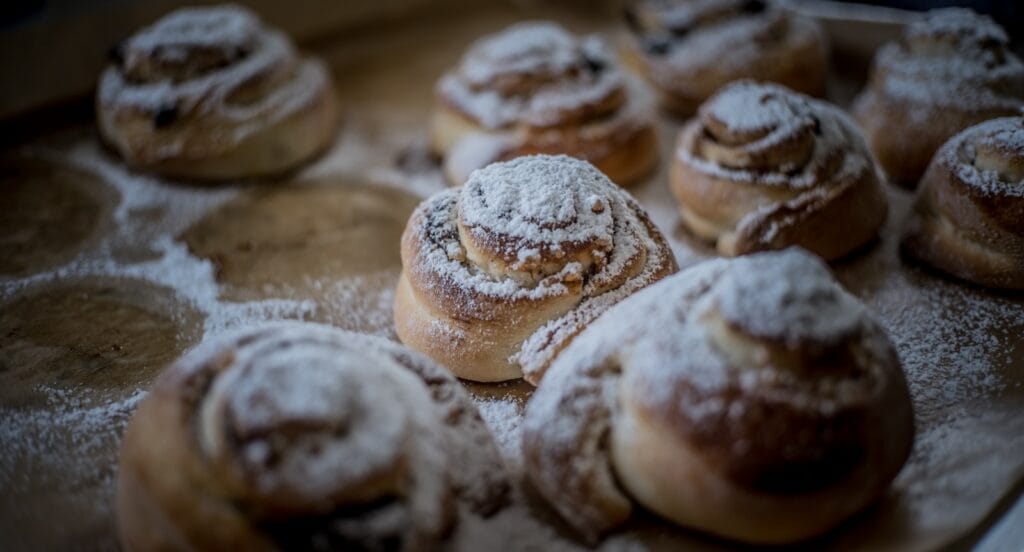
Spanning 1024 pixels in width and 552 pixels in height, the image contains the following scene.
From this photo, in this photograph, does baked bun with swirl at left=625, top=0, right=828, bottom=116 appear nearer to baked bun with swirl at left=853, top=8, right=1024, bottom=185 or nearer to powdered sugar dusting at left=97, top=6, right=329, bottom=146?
baked bun with swirl at left=853, top=8, right=1024, bottom=185

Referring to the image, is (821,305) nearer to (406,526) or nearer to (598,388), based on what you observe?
(598,388)

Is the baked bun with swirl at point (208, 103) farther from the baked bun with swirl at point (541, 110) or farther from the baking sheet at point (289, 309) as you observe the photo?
the baked bun with swirl at point (541, 110)

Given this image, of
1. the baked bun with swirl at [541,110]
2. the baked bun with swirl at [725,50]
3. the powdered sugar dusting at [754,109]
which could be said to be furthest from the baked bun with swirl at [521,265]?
the baked bun with swirl at [725,50]

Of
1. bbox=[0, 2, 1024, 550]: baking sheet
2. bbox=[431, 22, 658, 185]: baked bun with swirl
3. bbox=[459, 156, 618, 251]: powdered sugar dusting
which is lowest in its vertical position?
bbox=[0, 2, 1024, 550]: baking sheet

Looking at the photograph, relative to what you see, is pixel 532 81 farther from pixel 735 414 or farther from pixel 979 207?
pixel 735 414

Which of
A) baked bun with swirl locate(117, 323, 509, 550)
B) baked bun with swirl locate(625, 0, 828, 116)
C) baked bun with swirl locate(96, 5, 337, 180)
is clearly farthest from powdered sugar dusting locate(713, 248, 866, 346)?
baked bun with swirl locate(96, 5, 337, 180)
